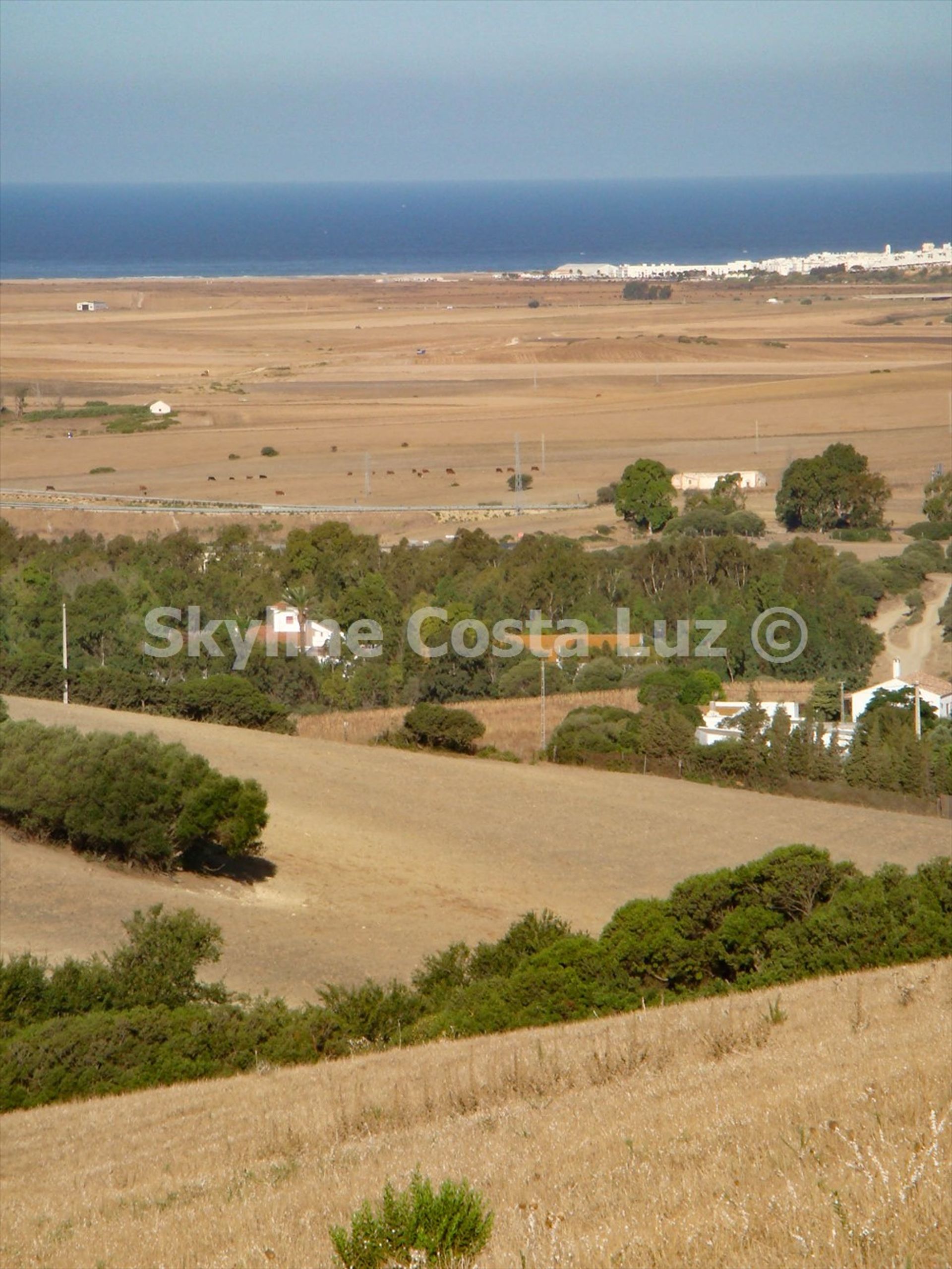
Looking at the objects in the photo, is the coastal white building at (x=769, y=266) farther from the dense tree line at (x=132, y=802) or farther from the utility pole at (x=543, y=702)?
the dense tree line at (x=132, y=802)

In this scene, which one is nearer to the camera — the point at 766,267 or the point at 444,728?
the point at 444,728

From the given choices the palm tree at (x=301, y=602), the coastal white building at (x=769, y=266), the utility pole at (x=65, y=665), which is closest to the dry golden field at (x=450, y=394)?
the palm tree at (x=301, y=602)

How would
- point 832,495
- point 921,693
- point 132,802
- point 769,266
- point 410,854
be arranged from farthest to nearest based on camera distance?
point 769,266 < point 832,495 < point 921,693 < point 410,854 < point 132,802

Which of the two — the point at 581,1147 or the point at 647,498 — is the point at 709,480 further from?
the point at 581,1147

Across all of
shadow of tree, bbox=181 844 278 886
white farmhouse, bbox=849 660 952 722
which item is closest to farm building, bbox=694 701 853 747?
white farmhouse, bbox=849 660 952 722

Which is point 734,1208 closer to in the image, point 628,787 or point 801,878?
point 801,878

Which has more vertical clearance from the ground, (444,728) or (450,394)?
(450,394)

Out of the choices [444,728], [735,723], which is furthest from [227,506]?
[735,723]
